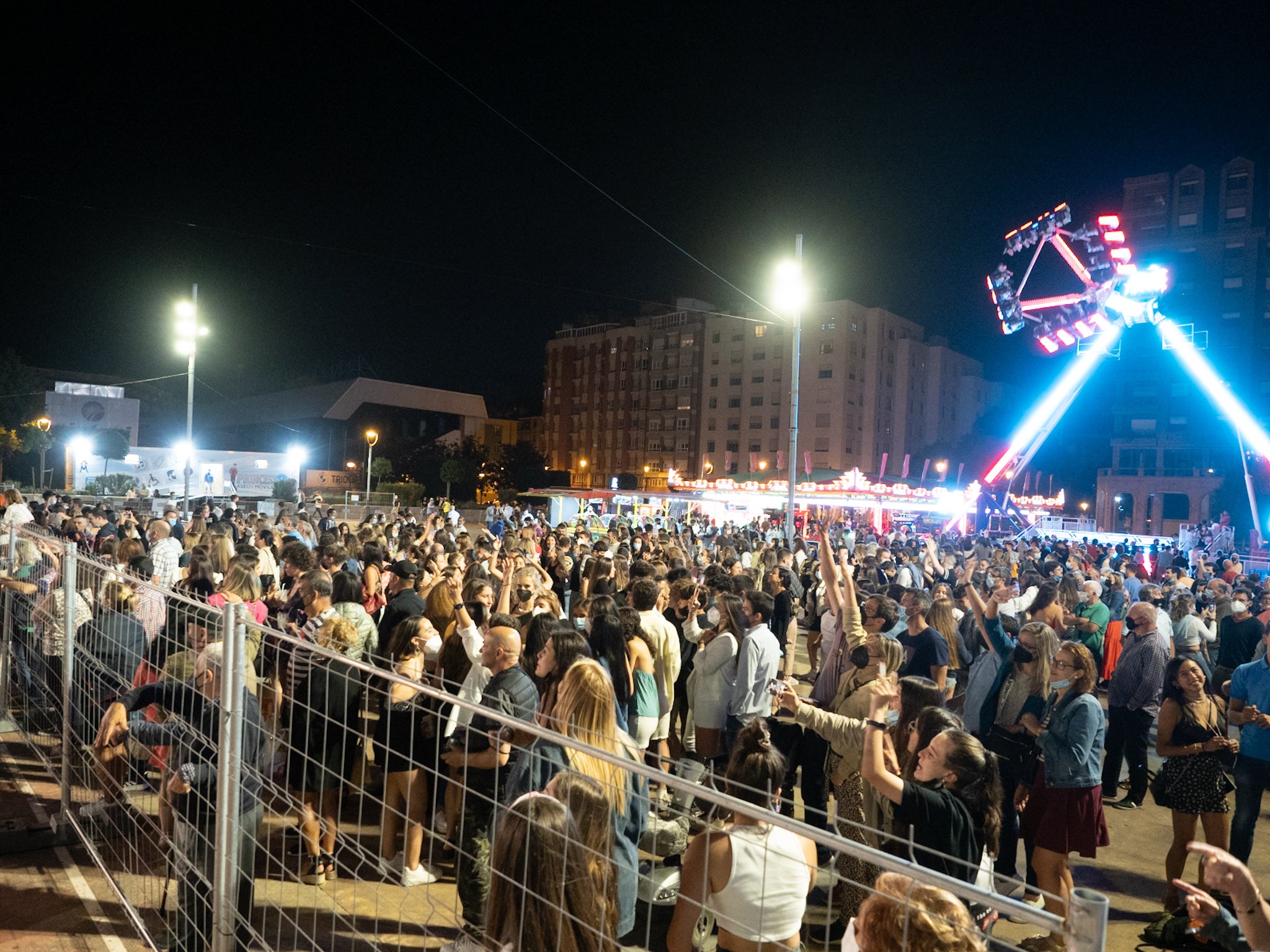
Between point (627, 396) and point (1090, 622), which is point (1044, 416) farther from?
point (627, 396)

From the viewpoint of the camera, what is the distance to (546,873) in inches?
92.4

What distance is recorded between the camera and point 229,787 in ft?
9.78

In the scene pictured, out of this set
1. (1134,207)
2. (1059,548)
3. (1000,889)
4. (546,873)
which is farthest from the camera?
(1134,207)

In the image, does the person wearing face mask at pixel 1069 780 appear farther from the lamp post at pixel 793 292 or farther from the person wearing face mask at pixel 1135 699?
the lamp post at pixel 793 292

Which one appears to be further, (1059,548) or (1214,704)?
(1059,548)

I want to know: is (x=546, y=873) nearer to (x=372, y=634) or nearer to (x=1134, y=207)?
(x=372, y=634)

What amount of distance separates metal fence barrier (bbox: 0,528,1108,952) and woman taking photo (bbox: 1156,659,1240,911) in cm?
214

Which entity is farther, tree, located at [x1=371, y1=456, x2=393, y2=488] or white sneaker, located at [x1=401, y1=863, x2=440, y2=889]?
tree, located at [x1=371, y1=456, x2=393, y2=488]

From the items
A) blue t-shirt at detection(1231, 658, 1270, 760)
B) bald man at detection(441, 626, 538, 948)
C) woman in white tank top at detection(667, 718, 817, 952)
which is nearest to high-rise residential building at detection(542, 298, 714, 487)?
blue t-shirt at detection(1231, 658, 1270, 760)

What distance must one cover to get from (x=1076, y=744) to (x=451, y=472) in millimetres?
59154

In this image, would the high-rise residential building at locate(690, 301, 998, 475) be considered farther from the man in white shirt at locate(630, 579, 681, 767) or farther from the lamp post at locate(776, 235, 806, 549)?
the man in white shirt at locate(630, 579, 681, 767)

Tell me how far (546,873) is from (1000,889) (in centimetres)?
283

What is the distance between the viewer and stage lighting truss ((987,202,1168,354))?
24875 mm

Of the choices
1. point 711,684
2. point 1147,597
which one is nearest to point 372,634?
point 711,684
